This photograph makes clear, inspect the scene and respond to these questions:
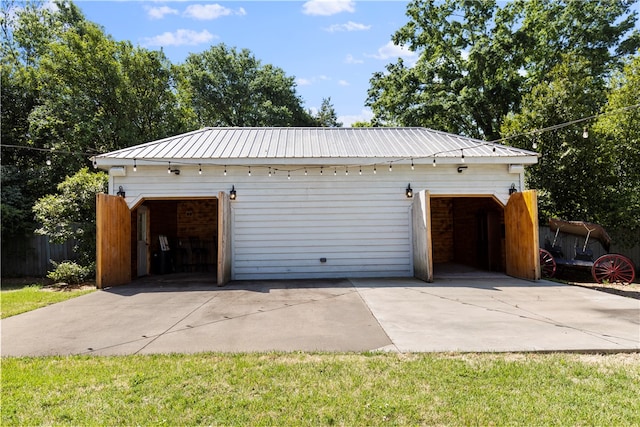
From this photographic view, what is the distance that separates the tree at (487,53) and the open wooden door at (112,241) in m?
13.5

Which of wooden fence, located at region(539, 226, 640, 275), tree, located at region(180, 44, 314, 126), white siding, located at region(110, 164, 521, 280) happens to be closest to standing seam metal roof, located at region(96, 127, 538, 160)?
white siding, located at region(110, 164, 521, 280)

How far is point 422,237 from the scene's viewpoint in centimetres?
799

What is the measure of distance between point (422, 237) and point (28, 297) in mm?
7738

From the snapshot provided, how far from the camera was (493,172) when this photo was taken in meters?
8.68

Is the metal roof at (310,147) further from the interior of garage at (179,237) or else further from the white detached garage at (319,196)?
the interior of garage at (179,237)

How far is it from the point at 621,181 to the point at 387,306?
918 centimetres

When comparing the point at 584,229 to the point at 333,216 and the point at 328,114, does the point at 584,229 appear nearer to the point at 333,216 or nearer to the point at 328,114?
the point at 333,216

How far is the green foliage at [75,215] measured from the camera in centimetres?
871

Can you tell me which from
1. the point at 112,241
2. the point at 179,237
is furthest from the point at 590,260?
the point at 179,237

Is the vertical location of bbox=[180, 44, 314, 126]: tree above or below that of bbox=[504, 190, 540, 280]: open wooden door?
above

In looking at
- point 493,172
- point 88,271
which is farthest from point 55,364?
point 493,172

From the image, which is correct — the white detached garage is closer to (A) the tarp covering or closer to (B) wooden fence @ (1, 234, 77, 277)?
(A) the tarp covering

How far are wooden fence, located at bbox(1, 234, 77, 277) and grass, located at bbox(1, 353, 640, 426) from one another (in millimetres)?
8383

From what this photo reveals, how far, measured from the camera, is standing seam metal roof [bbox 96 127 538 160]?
28.0ft
